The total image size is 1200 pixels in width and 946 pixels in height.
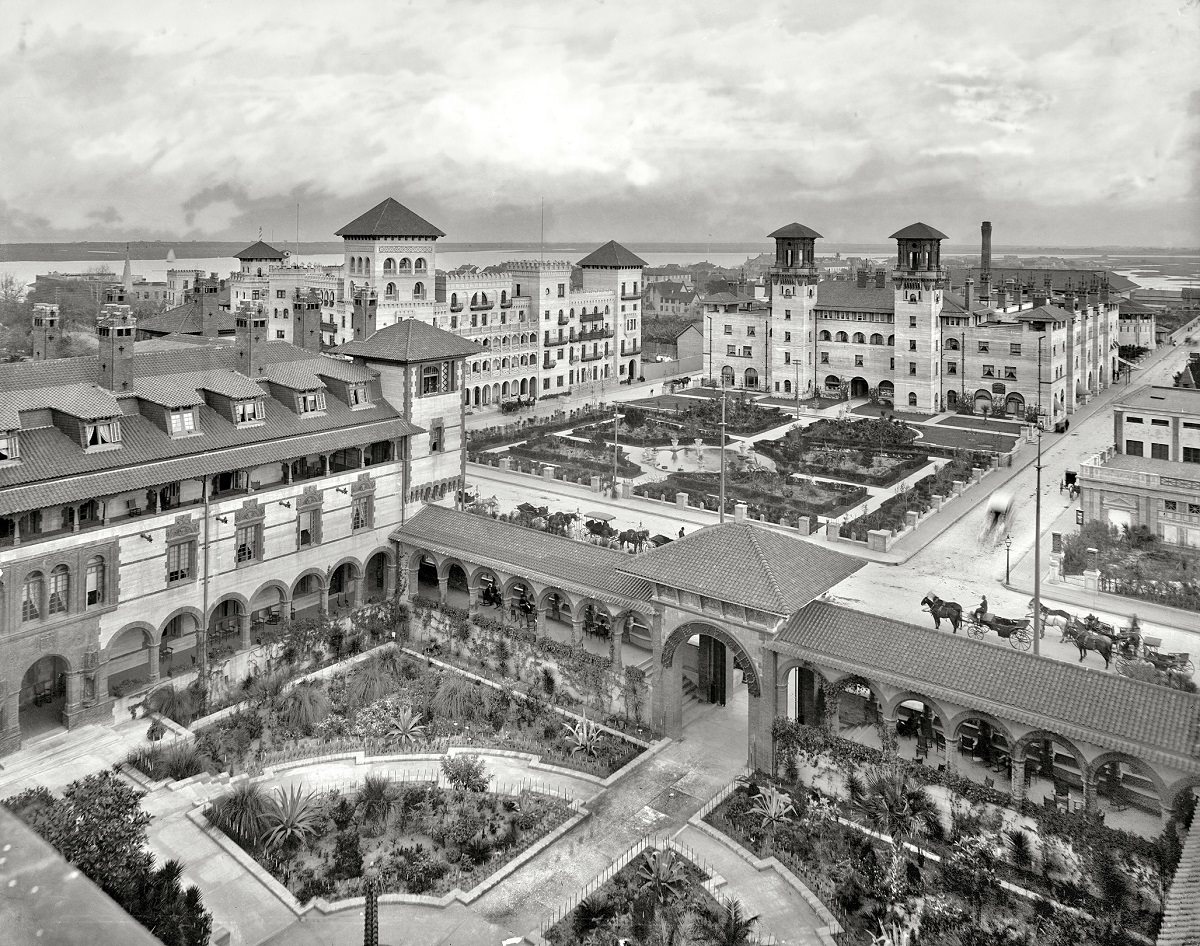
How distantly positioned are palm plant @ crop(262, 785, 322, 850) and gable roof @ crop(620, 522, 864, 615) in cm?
984

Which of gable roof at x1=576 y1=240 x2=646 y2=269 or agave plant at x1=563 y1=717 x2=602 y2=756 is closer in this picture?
agave plant at x1=563 y1=717 x2=602 y2=756

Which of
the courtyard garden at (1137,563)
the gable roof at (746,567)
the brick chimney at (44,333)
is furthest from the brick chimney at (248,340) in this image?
the courtyard garden at (1137,563)

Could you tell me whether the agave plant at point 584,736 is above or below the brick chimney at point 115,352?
below

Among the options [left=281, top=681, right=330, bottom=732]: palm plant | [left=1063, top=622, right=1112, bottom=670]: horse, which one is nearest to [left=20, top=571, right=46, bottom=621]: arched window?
[left=281, top=681, right=330, bottom=732]: palm plant

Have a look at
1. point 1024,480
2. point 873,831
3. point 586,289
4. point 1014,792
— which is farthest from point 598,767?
point 586,289

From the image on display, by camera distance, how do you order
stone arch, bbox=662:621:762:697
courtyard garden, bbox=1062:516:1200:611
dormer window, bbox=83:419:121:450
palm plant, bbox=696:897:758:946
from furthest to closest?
1. courtyard garden, bbox=1062:516:1200:611
2. dormer window, bbox=83:419:121:450
3. stone arch, bbox=662:621:762:697
4. palm plant, bbox=696:897:758:946

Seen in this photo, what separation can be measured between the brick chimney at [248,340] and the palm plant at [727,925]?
24041mm

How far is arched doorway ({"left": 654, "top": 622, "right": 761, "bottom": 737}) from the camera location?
23859 millimetres

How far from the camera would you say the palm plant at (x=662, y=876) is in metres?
18.1

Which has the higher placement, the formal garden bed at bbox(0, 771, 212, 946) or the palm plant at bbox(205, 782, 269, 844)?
the formal garden bed at bbox(0, 771, 212, 946)

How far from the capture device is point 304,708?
84.9 feet

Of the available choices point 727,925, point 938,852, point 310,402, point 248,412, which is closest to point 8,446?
point 248,412

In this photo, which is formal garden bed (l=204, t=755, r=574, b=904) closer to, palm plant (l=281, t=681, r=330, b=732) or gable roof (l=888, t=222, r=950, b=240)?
palm plant (l=281, t=681, r=330, b=732)

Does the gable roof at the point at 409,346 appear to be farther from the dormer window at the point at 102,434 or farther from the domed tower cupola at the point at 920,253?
the domed tower cupola at the point at 920,253
